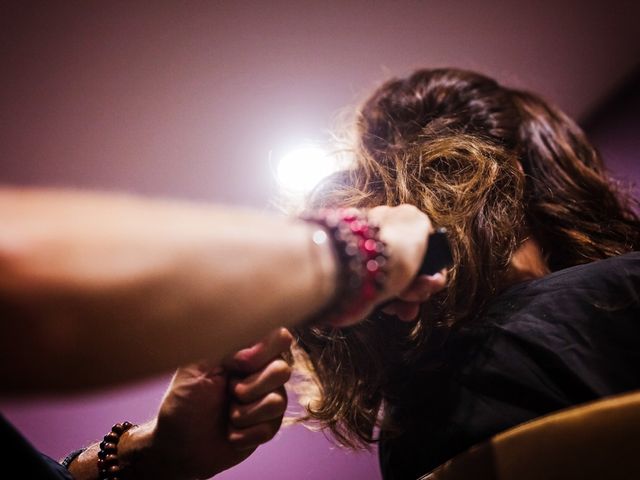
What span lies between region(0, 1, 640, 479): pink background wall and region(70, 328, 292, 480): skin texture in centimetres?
109

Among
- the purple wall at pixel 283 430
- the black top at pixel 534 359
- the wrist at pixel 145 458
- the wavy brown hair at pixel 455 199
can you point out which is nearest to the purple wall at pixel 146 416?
the purple wall at pixel 283 430

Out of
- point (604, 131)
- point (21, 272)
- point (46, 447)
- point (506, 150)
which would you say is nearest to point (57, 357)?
point (21, 272)

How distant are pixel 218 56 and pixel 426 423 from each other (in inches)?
52.8

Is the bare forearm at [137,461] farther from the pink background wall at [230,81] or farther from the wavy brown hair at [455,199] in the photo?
the pink background wall at [230,81]

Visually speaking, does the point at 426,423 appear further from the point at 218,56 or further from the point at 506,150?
the point at 218,56

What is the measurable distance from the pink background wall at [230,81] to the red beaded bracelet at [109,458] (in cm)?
99

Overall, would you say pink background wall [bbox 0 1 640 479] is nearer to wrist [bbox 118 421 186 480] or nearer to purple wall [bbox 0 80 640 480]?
purple wall [bbox 0 80 640 480]

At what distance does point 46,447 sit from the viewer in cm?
181

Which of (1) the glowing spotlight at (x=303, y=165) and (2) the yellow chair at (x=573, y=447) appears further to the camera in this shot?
(1) the glowing spotlight at (x=303, y=165)

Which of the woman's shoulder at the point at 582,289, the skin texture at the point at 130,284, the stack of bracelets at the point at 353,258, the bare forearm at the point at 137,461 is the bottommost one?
the woman's shoulder at the point at 582,289

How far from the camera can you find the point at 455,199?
825 millimetres

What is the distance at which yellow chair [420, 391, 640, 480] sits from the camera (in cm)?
→ 47

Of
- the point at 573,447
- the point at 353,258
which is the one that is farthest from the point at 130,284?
the point at 573,447

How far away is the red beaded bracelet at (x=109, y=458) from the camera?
75 centimetres
